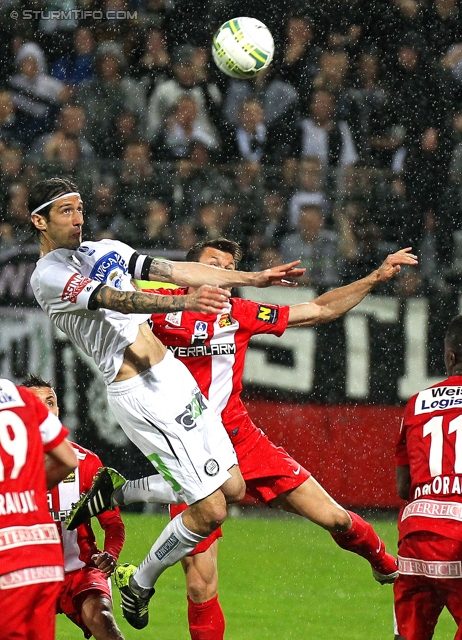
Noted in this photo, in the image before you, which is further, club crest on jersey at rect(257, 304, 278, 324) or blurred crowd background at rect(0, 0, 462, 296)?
blurred crowd background at rect(0, 0, 462, 296)

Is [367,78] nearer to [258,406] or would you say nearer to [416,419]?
[258,406]

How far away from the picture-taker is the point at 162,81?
970 cm

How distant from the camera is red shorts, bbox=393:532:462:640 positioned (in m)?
3.72

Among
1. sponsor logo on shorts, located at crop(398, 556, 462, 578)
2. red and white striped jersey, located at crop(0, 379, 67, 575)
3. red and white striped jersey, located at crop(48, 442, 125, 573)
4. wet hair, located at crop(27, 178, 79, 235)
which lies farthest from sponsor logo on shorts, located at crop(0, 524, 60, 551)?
wet hair, located at crop(27, 178, 79, 235)

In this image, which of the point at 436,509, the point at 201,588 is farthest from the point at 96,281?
the point at 436,509

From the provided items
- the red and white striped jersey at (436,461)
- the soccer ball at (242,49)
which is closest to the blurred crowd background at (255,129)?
the soccer ball at (242,49)

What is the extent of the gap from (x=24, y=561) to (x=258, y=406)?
17.8ft

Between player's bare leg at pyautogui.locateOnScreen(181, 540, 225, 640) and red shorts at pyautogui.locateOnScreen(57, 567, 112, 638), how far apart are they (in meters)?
0.42

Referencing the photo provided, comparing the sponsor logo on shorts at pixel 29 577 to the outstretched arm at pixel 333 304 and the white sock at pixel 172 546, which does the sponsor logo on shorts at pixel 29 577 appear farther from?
the outstretched arm at pixel 333 304

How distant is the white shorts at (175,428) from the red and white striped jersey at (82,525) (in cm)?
38

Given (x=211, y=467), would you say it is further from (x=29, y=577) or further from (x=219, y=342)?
(x=29, y=577)

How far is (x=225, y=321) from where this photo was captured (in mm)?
5340

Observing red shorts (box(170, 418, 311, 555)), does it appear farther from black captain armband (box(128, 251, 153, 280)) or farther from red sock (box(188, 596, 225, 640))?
black captain armband (box(128, 251, 153, 280))

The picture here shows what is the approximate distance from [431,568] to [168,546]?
1305 mm
